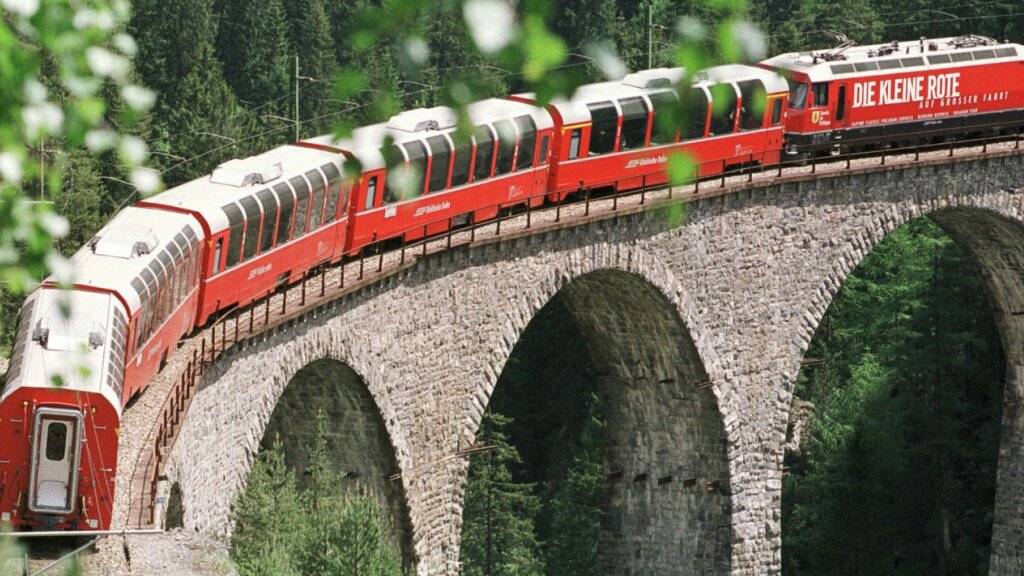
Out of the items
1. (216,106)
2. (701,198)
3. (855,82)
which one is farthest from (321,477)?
(216,106)

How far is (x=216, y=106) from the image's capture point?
3521 inches

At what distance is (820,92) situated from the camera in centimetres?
4962

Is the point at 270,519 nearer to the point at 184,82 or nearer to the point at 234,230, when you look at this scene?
the point at 234,230

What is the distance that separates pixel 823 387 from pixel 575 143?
37.1 m

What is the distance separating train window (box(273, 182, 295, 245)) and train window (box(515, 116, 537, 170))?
272 inches

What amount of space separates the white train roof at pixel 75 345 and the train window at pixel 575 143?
16.9 meters

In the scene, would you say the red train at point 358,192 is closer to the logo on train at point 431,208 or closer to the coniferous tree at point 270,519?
the logo on train at point 431,208

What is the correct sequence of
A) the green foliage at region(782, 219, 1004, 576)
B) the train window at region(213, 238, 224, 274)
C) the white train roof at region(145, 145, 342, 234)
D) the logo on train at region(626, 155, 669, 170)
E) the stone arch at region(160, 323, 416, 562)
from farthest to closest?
the green foliage at region(782, 219, 1004, 576) → the logo on train at region(626, 155, 669, 170) → the white train roof at region(145, 145, 342, 234) → the train window at region(213, 238, 224, 274) → the stone arch at region(160, 323, 416, 562)

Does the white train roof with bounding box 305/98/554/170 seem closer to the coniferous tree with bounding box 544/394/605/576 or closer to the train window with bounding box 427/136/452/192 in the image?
the train window with bounding box 427/136/452/192

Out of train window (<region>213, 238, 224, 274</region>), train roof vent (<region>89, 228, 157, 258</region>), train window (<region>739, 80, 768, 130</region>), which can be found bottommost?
train roof vent (<region>89, 228, 157, 258</region>)

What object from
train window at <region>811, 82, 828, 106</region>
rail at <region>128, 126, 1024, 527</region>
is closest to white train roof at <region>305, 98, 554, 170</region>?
rail at <region>128, 126, 1024, 527</region>

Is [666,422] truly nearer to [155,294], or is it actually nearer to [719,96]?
[155,294]

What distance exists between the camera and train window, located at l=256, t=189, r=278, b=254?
34812 mm

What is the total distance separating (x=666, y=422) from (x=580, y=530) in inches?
1096
